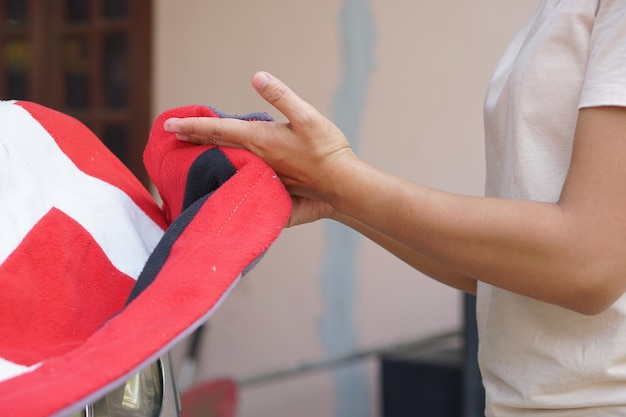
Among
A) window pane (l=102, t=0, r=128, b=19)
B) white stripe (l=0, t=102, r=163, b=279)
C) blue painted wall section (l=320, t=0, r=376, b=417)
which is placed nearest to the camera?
white stripe (l=0, t=102, r=163, b=279)

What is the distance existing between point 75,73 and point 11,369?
11.7ft

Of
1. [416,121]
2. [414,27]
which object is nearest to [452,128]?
[416,121]

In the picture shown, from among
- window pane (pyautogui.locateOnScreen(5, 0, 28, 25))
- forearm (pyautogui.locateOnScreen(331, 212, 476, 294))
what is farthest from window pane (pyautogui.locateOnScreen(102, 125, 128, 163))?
forearm (pyautogui.locateOnScreen(331, 212, 476, 294))

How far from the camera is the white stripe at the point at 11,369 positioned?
0.84 m

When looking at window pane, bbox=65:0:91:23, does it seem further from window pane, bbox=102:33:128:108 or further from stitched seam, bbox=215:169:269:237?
stitched seam, bbox=215:169:269:237

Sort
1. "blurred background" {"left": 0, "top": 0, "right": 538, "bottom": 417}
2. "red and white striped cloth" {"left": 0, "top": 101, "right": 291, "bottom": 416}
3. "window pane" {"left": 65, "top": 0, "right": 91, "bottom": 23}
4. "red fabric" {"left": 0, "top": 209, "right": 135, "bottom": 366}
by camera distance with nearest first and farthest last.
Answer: "red and white striped cloth" {"left": 0, "top": 101, "right": 291, "bottom": 416} < "red fabric" {"left": 0, "top": 209, "right": 135, "bottom": 366} < "blurred background" {"left": 0, "top": 0, "right": 538, "bottom": 417} < "window pane" {"left": 65, "top": 0, "right": 91, "bottom": 23}

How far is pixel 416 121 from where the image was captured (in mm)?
3289

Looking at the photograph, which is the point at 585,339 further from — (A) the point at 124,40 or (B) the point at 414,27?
(A) the point at 124,40

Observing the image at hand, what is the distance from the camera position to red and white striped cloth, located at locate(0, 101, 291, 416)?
2.60ft

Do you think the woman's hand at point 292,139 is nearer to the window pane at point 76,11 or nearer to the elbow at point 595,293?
the elbow at point 595,293

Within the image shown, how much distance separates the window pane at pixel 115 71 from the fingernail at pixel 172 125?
117 inches

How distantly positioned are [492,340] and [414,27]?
2220mm

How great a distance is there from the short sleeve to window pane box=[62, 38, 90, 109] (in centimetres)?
349

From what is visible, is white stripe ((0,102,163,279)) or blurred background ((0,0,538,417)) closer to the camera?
white stripe ((0,102,163,279))
